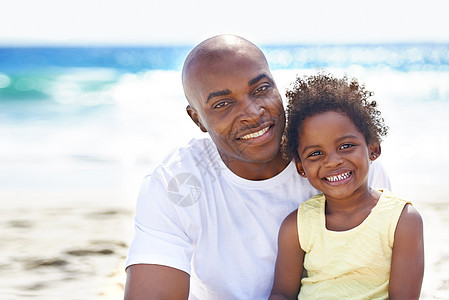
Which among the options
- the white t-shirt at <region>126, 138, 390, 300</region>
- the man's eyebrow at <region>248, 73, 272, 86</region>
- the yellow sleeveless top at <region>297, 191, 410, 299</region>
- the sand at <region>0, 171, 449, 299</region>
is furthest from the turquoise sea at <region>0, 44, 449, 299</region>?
the yellow sleeveless top at <region>297, 191, 410, 299</region>

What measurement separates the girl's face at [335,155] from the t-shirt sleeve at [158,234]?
24.3 inches

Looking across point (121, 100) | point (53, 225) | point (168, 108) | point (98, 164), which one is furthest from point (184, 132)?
point (121, 100)

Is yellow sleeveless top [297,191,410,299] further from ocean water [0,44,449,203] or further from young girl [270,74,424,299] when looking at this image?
ocean water [0,44,449,203]

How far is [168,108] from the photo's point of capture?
1327cm

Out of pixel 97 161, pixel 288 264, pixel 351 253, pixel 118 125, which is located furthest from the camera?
pixel 118 125

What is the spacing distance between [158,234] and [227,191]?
0.40 meters

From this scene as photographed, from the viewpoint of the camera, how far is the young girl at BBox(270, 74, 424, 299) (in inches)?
96.8

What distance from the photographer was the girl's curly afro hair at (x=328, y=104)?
2.66m

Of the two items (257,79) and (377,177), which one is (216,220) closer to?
(257,79)

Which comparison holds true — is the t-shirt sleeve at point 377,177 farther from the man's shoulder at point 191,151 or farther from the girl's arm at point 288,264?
the man's shoulder at point 191,151

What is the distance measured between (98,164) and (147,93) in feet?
30.0

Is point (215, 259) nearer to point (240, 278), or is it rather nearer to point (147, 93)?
point (240, 278)

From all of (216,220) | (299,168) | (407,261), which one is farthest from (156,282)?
(407,261)

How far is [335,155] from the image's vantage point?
100 inches
